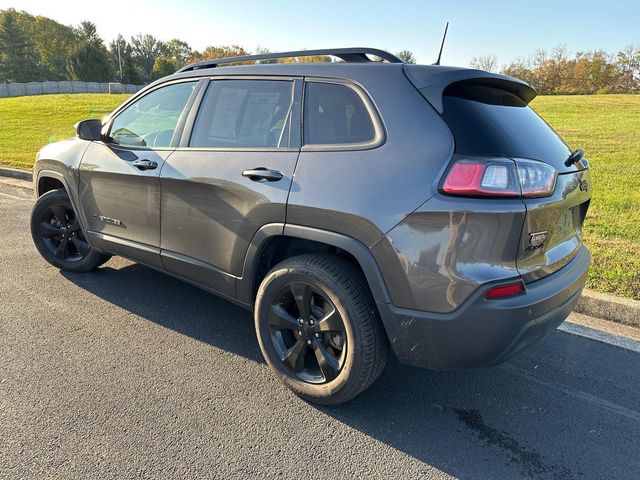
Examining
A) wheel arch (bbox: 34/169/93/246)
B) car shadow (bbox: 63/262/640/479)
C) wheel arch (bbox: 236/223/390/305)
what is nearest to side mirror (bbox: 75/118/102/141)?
A: wheel arch (bbox: 34/169/93/246)

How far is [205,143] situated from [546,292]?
2.12 m

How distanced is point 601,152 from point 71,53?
7772 cm

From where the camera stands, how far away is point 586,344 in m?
3.18

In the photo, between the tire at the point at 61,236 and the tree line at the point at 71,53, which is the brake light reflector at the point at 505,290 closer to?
the tire at the point at 61,236

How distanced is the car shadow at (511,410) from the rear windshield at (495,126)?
3.99ft

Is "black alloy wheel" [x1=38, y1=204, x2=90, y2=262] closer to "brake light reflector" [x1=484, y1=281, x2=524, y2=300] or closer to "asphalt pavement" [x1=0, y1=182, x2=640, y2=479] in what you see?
"asphalt pavement" [x1=0, y1=182, x2=640, y2=479]

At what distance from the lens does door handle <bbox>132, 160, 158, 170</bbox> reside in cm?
310

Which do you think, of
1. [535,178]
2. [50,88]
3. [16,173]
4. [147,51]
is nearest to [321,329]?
[535,178]

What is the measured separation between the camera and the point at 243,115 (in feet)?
9.29

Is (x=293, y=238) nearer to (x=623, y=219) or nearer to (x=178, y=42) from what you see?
(x=623, y=219)

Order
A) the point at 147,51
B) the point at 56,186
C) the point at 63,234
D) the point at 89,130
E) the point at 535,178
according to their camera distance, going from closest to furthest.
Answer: the point at 535,178 < the point at 89,130 < the point at 63,234 < the point at 56,186 < the point at 147,51

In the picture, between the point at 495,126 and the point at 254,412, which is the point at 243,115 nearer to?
the point at 495,126

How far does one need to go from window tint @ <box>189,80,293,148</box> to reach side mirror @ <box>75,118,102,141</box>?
41.4 inches

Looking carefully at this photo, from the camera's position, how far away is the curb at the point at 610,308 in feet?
11.3
